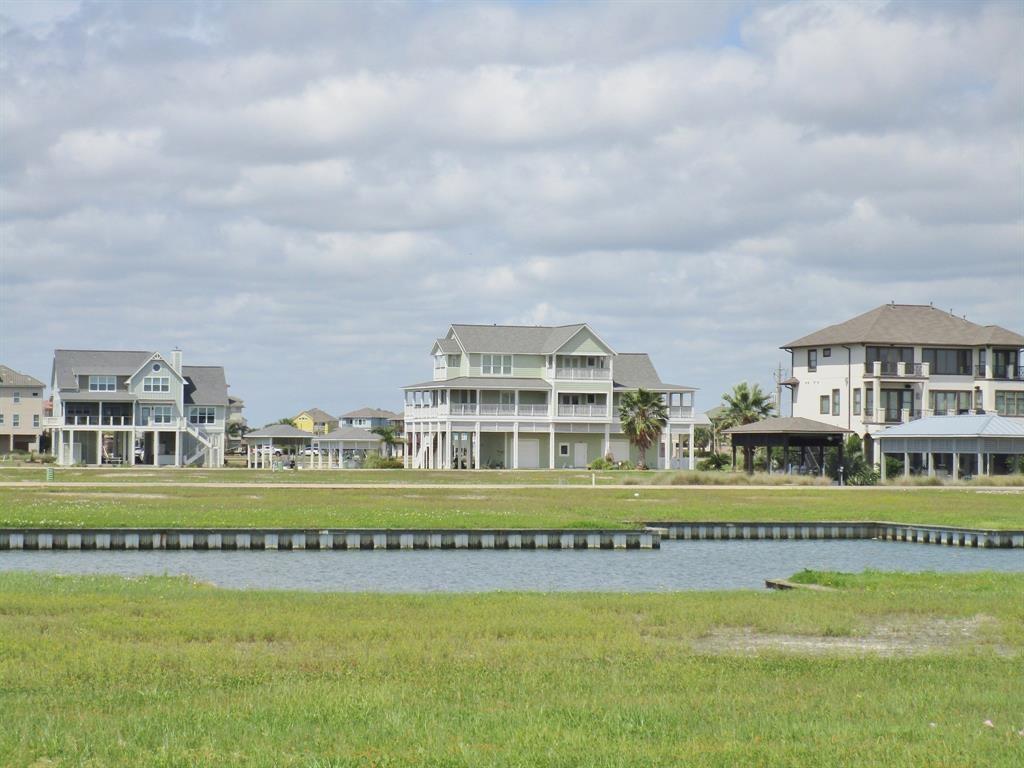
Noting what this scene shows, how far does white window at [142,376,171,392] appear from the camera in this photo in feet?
394

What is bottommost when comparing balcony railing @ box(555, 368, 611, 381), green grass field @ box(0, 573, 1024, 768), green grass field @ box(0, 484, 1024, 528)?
green grass field @ box(0, 573, 1024, 768)

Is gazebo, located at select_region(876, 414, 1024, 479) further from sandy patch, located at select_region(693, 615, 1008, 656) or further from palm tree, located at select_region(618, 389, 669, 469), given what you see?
sandy patch, located at select_region(693, 615, 1008, 656)

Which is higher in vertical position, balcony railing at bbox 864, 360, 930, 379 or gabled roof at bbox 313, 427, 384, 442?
balcony railing at bbox 864, 360, 930, 379

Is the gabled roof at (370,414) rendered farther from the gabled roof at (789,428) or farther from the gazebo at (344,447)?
the gabled roof at (789,428)

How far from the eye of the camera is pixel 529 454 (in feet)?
362

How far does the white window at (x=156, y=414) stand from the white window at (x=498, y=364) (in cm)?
2990

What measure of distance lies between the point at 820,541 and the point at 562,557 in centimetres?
1283

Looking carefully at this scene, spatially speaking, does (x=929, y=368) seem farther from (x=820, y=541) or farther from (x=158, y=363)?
(x=158, y=363)

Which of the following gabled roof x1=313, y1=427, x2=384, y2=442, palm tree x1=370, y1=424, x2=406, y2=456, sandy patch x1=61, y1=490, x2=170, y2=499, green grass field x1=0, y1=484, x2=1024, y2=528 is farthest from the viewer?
palm tree x1=370, y1=424, x2=406, y2=456

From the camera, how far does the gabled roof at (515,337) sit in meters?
111

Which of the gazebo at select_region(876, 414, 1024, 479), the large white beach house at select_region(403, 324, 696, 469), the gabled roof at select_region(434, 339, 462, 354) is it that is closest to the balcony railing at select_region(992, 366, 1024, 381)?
the gazebo at select_region(876, 414, 1024, 479)

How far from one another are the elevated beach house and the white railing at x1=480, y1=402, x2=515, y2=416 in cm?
2799

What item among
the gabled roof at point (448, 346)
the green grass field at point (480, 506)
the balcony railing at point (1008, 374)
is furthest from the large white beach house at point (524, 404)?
the green grass field at point (480, 506)

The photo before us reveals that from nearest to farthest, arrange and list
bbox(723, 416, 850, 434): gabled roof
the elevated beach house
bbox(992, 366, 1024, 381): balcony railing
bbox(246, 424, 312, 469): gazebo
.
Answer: bbox(723, 416, 850, 434): gabled roof → bbox(992, 366, 1024, 381): balcony railing → the elevated beach house → bbox(246, 424, 312, 469): gazebo
